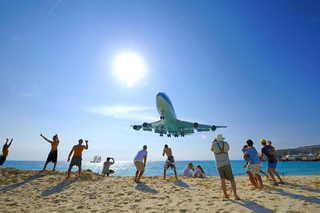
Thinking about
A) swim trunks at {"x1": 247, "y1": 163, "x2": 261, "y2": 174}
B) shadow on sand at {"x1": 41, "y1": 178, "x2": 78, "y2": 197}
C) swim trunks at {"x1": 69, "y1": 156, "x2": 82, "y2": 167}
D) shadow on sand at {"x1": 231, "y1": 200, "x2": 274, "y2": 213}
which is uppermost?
swim trunks at {"x1": 69, "y1": 156, "x2": 82, "y2": 167}

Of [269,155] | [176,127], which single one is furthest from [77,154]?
[176,127]

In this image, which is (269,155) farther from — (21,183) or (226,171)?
(21,183)

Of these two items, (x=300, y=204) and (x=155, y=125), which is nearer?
(x=300, y=204)

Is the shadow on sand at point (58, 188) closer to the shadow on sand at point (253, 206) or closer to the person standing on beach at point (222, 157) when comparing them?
the person standing on beach at point (222, 157)

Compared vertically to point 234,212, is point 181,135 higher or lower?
higher

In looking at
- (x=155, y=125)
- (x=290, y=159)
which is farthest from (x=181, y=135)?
(x=290, y=159)

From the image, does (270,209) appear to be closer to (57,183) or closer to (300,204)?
(300,204)

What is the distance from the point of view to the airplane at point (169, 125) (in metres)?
31.2

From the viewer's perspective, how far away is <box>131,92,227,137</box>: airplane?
1229 inches

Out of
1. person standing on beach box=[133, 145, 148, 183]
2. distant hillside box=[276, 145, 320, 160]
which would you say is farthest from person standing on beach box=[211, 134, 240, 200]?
distant hillside box=[276, 145, 320, 160]

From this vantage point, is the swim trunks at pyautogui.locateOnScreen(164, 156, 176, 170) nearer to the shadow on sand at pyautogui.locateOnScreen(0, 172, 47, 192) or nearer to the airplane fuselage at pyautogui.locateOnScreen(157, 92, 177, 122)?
the shadow on sand at pyautogui.locateOnScreen(0, 172, 47, 192)

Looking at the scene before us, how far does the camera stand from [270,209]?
140 inches

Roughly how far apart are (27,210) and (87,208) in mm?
1383

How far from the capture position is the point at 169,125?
3478 centimetres
